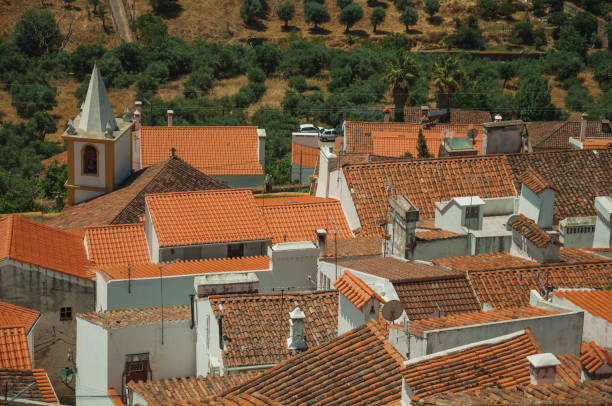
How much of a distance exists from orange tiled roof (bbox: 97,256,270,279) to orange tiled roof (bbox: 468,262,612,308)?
685cm

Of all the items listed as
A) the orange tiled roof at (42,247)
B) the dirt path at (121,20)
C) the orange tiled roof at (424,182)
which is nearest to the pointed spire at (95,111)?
the orange tiled roof at (42,247)

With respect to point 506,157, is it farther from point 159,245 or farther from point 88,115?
point 88,115

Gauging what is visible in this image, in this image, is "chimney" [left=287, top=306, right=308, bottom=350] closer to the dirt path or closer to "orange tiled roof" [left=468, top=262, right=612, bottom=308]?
"orange tiled roof" [left=468, top=262, right=612, bottom=308]

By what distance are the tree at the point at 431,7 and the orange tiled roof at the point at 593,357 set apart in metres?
86.8

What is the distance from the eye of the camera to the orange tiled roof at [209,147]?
47.8m

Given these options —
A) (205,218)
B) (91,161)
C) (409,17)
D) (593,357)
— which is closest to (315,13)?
(409,17)

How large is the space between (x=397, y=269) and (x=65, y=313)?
1044cm

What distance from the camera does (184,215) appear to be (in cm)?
3062

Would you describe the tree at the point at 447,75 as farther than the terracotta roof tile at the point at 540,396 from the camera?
Yes

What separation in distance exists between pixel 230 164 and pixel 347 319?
1219 inches

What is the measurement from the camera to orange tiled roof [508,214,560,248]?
878 inches

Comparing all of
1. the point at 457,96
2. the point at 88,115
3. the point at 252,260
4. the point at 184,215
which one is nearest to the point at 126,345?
the point at 252,260

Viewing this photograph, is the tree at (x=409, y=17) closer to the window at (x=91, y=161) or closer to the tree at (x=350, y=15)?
the tree at (x=350, y=15)

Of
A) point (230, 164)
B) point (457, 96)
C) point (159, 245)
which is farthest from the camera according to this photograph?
point (457, 96)
